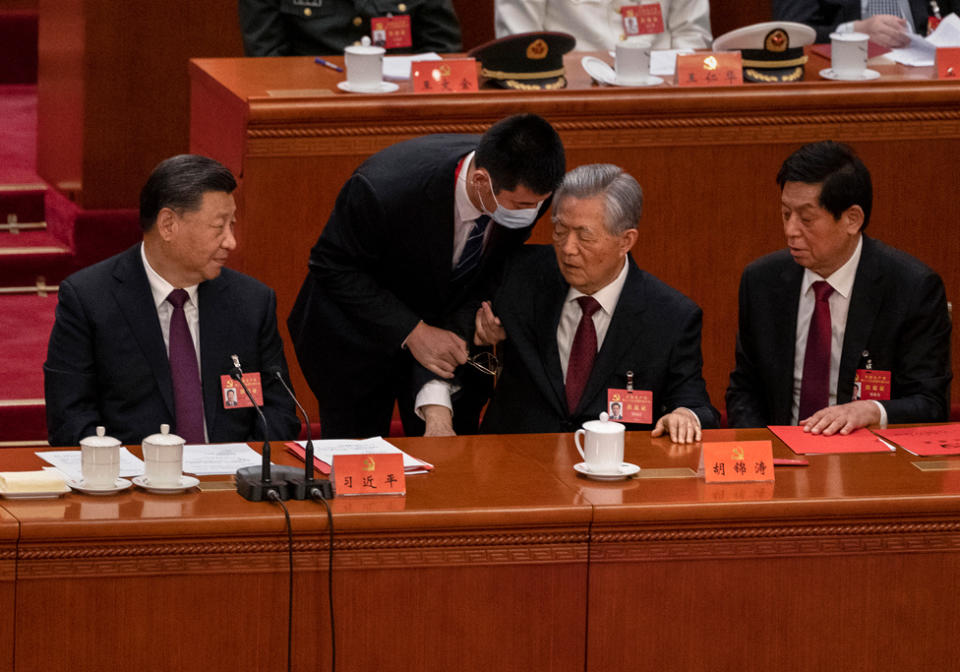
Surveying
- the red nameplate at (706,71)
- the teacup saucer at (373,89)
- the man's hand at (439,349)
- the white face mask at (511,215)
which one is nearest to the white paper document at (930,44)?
the red nameplate at (706,71)

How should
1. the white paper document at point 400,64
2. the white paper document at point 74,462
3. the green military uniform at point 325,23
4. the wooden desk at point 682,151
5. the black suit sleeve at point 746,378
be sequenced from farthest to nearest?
the green military uniform at point 325,23 → the white paper document at point 400,64 → the wooden desk at point 682,151 → the black suit sleeve at point 746,378 → the white paper document at point 74,462

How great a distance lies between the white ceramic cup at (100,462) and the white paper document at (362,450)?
1.28 feet

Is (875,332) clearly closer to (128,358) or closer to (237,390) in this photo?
(237,390)

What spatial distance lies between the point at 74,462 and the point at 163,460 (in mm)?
262

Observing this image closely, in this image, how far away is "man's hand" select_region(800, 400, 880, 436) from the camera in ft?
10.6

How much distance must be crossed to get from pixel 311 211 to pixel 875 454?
1698 millimetres

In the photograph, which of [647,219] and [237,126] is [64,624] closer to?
[237,126]

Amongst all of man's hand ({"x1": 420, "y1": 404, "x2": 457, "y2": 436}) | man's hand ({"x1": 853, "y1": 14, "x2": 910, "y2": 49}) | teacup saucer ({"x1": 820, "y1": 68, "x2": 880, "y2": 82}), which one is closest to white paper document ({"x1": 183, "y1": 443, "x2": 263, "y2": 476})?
man's hand ({"x1": 420, "y1": 404, "x2": 457, "y2": 436})

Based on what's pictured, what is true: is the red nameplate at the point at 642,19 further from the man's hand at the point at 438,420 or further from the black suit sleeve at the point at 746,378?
the man's hand at the point at 438,420

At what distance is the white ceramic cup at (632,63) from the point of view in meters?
4.35

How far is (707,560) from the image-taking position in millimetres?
2744

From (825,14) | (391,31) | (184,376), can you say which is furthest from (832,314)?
(825,14)

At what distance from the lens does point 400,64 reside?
4527 mm

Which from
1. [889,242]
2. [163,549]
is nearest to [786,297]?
[889,242]
